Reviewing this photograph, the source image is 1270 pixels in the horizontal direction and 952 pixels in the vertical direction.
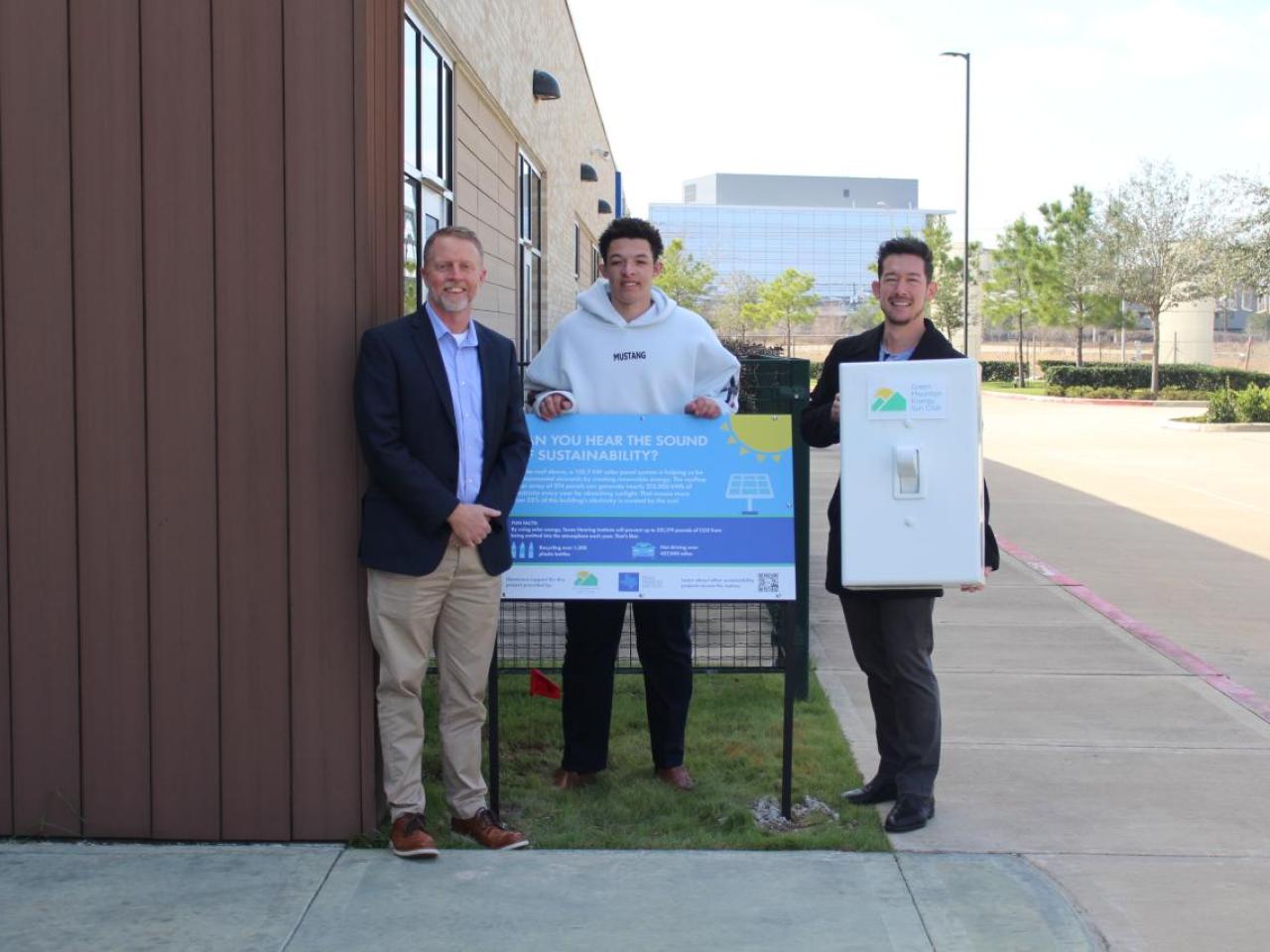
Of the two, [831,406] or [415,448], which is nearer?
[415,448]

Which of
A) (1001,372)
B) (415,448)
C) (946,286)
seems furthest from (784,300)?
(415,448)

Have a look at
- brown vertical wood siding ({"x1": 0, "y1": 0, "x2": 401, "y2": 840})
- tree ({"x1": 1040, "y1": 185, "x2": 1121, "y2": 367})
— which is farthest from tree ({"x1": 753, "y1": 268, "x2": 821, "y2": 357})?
brown vertical wood siding ({"x1": 0, "y1": 0, "x2": 401, "y2": 840})

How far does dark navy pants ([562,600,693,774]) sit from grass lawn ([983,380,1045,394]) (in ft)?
144

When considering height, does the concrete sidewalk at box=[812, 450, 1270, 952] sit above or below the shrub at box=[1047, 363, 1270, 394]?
below

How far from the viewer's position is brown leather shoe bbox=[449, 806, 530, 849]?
450cm

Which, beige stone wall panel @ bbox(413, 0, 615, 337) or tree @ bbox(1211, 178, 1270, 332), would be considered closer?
beige stone wall panel @ bbox(413, 0, 615, 337)

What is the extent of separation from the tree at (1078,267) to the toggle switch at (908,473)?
1667 inches

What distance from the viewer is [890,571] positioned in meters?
4.57

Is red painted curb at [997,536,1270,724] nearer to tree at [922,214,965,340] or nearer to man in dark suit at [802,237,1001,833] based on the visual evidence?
man in dark suit at [802,237,1001,833]

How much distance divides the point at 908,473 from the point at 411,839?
75.9 inches

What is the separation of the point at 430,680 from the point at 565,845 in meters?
2.31

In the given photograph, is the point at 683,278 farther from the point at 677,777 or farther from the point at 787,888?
the point at 787,888

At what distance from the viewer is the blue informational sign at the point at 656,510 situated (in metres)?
4.69

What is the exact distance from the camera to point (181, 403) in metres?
4.34
